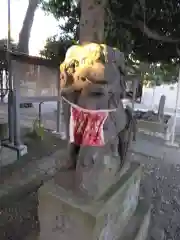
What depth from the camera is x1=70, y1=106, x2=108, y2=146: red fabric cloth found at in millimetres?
1870

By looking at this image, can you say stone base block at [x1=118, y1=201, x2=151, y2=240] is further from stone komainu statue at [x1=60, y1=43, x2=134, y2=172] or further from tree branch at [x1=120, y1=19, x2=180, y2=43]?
tree branch at [x1=120, y1=19, x2=180, y2=43]

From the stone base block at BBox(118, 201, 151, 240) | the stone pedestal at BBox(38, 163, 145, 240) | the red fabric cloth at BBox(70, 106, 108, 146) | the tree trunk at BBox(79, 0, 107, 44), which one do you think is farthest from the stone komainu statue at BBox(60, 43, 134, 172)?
the stone base block at BBox(118, 201, 151, 240)

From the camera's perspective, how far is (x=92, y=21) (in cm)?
199

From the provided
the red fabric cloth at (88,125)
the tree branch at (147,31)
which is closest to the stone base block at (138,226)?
the red fabric cloth at (88,125)

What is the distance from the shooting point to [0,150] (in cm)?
488

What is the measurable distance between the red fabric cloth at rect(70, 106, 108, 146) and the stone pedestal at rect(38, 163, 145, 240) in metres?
0.51

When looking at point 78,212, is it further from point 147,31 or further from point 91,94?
point 147,31

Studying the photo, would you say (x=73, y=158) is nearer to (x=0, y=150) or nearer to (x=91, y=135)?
(x=91, y=135)

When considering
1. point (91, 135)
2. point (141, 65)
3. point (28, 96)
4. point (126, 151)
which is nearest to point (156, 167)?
point (126, 151)

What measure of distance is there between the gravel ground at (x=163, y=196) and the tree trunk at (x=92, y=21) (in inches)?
103

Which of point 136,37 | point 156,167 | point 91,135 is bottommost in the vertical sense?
point 156,167

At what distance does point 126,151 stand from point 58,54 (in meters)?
6.11

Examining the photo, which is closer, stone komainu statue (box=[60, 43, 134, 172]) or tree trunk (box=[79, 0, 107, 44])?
stone komainu statue (box=[60, 43, 134, 172])

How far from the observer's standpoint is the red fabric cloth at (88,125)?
73.6 inches
